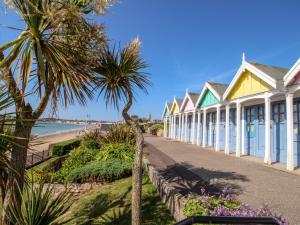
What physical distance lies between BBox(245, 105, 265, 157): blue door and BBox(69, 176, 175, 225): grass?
303 inches

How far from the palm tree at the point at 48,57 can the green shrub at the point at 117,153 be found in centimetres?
678

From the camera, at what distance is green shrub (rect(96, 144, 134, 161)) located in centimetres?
1094

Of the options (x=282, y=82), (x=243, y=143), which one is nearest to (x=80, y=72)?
(x=282, y=82)

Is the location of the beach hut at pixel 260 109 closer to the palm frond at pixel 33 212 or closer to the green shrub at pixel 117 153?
the green shrub at pixel 117 153

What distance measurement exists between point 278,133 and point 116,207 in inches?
356

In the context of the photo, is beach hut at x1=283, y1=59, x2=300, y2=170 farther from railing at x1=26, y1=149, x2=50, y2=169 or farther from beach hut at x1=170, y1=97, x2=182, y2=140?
beach hut at x1=170, y1=97, x2=182, y2=140

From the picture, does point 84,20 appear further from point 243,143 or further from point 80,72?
point 243,143

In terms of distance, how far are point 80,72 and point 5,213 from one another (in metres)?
2.70

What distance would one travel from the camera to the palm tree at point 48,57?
3447 mm

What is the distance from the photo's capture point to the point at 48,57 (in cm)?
365

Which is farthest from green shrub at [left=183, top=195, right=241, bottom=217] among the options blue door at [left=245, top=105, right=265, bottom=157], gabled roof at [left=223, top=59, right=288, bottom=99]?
blue door at [left=245, top=105, right=265, bottom=157]

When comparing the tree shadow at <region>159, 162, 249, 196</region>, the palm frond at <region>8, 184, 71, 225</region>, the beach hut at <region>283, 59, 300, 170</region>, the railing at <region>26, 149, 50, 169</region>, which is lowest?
the railing at <region>26, 149, 50, 169</region>

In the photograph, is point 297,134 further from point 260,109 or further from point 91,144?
point 91,144

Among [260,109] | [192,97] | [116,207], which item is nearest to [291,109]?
[260,109]
